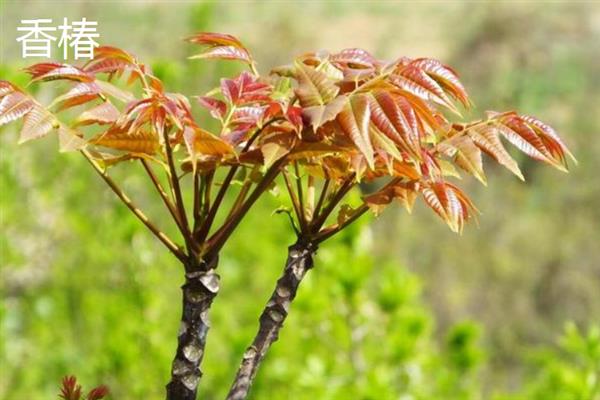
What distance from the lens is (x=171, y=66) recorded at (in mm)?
3293

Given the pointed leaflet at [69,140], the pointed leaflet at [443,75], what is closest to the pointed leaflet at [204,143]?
the pointed leaflet at [69,140]

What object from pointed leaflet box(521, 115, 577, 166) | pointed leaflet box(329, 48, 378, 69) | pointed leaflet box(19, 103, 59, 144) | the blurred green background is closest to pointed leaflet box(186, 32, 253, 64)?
pointed leaflet box(329, 48, 378, 69)

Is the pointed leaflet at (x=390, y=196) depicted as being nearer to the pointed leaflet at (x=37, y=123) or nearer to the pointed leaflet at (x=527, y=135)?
the pointed leaflet at (x=527, y=135)

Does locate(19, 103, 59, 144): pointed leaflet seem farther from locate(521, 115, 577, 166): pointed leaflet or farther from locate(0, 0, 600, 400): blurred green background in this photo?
locate(0, 0, 600, 400): blurred green background

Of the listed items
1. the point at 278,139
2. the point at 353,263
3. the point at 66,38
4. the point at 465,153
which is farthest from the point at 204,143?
the point at 353,263

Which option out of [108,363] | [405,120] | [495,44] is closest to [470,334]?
[108,363]

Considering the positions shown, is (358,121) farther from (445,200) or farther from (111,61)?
(111,61)

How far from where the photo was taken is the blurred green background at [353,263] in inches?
108

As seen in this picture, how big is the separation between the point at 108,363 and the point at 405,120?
96.1 inches

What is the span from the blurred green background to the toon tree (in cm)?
133

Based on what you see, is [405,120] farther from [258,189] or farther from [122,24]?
[122,24]

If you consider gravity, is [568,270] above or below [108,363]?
above

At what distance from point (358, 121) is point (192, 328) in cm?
31

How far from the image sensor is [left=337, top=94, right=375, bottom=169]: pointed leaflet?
2.87 feet
